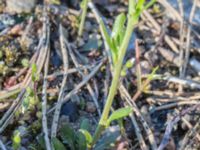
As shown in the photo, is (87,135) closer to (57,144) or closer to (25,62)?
(57,144)

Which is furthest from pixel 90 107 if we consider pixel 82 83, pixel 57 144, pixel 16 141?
pixel 16 141

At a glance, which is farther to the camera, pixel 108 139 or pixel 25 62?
pixel 25 62

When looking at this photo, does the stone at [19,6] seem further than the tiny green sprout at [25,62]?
Yes

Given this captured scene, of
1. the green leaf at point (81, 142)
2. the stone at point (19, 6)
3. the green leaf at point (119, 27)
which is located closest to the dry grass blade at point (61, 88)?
the green leaf at point (81, 142)

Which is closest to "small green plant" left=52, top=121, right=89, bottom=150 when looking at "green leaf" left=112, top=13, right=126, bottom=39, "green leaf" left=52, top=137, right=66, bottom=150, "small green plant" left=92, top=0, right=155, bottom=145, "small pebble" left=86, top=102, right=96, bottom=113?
"green leaf" left=52, top=137, right=66, bottom=150

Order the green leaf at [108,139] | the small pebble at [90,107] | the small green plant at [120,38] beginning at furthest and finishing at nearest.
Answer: the small pebble at [90,107]
the green leaf at [108,139]
the small green plant at [120,38]

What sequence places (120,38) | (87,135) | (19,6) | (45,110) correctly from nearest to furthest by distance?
(120,38) < (87,135) < (45,110) < (19,6)

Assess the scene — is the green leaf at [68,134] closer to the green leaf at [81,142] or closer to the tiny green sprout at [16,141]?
the green leaf at [81,142]

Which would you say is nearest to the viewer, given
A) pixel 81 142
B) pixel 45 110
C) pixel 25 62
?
pixel 81 142

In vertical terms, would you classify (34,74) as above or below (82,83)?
above
